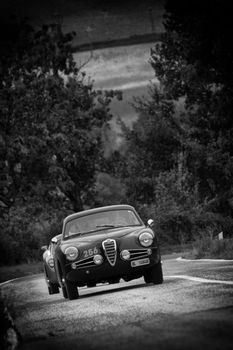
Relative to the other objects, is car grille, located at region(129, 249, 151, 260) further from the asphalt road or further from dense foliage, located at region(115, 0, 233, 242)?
dense foliage, located at region(115, 0, 233, 242)

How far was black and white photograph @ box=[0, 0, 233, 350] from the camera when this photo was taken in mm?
10445

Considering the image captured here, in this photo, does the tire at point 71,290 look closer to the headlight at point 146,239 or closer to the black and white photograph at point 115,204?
the black and white photograph at point 115,204

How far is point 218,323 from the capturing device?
8.50m

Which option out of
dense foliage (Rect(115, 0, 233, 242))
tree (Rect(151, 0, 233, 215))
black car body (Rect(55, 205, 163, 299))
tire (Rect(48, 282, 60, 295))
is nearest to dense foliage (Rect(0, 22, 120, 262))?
dense foliage (Rect(115, 0, 233, 242))

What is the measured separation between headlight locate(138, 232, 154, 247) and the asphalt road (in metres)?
0.91

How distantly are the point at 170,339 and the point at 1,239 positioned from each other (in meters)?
49.6

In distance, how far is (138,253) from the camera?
51.2ft

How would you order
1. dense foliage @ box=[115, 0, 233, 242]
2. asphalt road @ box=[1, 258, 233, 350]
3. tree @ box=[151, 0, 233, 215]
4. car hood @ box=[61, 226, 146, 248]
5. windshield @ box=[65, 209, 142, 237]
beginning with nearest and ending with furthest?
asphalt road @ box=[1, 258, 233, 350] → car hood @ box=[61, 226, 146, 248] → windshield @ box=[65, 209, 142, 237] → tree @ box=[151, 0, 233, 215] → dense foliage @ box=[115, 0, 233, 242]

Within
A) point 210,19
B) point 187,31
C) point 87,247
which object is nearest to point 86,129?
point 187,31

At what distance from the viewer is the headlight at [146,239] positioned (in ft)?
51.4

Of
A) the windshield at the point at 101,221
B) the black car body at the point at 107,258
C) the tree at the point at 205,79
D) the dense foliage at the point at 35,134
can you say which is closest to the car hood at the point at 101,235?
the black car body at the point at 107,258

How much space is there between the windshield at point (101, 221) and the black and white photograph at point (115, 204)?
0.02m

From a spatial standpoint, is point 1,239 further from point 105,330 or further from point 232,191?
point 105,330

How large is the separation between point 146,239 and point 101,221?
4.04 ft
